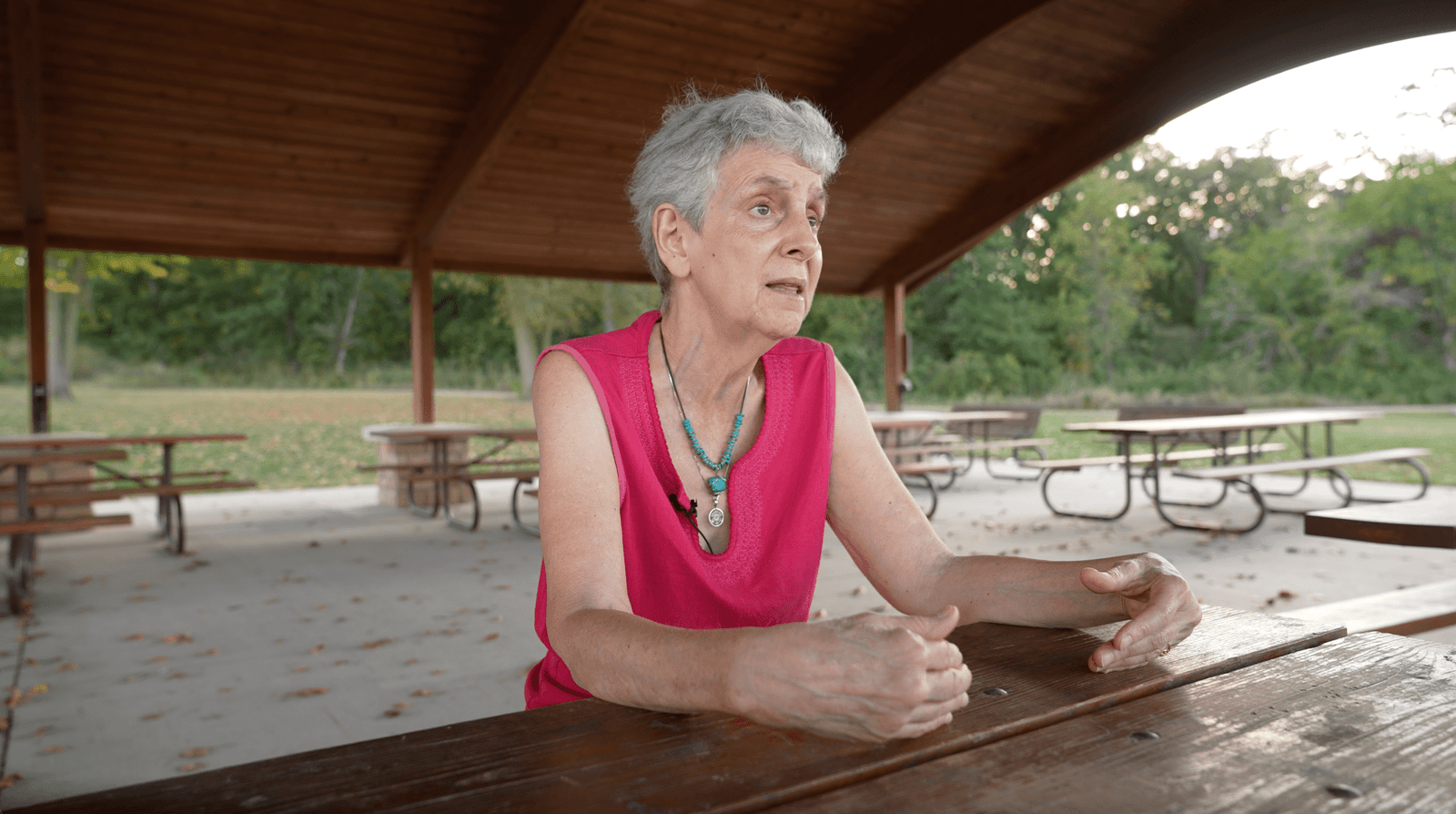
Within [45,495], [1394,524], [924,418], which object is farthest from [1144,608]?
[924,418]

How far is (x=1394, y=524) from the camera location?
9.37 ft

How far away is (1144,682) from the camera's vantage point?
892 mm

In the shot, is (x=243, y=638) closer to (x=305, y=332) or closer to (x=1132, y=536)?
(x=1132, y=536)

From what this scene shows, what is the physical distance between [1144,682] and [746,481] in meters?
0.59

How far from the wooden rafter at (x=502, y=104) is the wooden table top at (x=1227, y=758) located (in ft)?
19.8

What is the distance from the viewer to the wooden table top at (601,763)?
25.4 inches

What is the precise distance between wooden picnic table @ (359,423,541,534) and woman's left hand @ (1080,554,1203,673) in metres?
6.20

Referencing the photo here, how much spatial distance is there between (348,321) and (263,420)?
744 centimetres

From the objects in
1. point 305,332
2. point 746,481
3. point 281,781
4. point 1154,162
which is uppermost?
point 1154,162

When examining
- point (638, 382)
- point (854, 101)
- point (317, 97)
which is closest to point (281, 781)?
point (638, 382)

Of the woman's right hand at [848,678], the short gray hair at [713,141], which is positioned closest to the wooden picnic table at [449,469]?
the short gray hair at [713,141]

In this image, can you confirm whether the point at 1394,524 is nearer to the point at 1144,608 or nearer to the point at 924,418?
the point at 1144,608

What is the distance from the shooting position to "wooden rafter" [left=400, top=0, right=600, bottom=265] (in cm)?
620

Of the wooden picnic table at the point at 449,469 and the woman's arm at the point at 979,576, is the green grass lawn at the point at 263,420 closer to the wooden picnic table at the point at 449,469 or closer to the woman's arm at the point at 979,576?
the wooden picnic table at the point at 449,469
